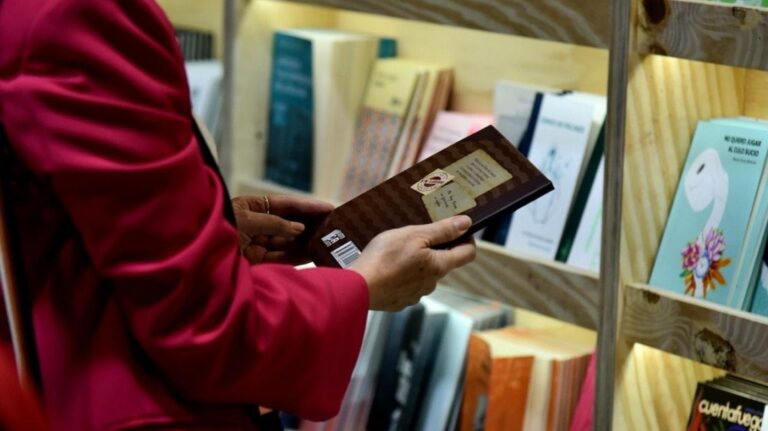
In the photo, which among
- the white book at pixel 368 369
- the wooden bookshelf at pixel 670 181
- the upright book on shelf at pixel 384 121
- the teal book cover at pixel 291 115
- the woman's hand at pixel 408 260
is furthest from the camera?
the teal book cover at pixel 291 115

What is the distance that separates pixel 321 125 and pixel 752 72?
0.87 metres

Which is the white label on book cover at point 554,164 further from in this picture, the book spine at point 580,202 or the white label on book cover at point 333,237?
the white label on book cover at point 333,237

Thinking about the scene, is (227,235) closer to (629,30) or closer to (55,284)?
(55,284)

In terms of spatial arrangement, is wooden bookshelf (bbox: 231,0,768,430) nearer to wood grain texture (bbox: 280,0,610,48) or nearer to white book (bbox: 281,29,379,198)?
wood grain texture (bbox: 280,0,610,48)

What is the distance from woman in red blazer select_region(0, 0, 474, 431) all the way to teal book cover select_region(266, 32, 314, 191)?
1169 mm

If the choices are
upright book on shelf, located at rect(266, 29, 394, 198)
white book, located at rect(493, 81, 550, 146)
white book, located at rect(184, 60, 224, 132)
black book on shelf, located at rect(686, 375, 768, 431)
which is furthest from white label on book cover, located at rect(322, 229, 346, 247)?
white book, located at rect(184, 60, 224, 132)

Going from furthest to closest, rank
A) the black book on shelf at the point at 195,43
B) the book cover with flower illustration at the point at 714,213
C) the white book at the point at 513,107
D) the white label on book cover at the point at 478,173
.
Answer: the black book on shelf at the point at 195,43, the white book at the point at 513,107, the book cover with flower illustration at the point at 714,213, the white label on book cover at the point at 478,173

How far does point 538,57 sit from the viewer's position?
2145mm

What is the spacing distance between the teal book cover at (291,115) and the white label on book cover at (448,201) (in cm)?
100

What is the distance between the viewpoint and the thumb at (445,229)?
1.27m

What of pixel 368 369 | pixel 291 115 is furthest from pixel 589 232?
pixel 291 115

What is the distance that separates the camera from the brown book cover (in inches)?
51.8

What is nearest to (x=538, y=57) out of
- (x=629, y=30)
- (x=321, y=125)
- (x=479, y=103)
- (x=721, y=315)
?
(x=479, y=103)

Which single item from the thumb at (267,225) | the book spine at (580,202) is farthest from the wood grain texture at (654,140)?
the thumb at (267,225)
